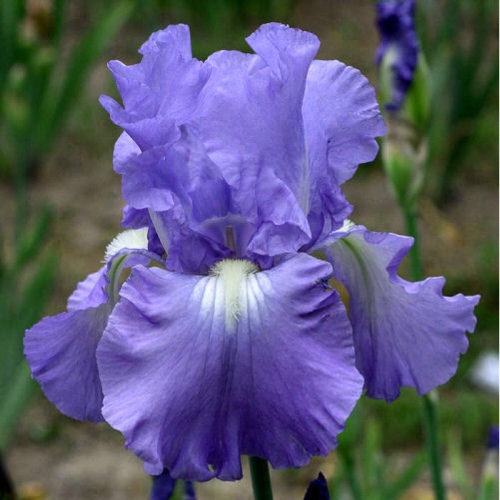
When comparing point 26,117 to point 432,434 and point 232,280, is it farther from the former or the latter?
point 232,280

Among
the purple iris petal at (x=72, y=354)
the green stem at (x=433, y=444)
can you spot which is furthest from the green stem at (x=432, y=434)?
the purple iris petal at (x=72, y=354)

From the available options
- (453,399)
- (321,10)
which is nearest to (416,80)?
(453,399)

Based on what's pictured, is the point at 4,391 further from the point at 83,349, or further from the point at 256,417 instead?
the point at 256,417

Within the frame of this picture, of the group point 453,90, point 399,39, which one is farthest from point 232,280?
point 453,90

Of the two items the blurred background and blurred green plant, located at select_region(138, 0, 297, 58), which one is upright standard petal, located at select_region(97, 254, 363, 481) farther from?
blurred green plant, located at select_region(138, 0, 297, 58)

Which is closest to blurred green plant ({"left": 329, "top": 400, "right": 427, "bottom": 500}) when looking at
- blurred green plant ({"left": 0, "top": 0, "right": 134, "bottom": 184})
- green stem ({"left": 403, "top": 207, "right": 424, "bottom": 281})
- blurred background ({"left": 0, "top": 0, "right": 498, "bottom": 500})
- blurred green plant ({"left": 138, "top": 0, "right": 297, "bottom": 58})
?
blurred background ({"left": 0, "top": 0, "right": 498, "bottom": 500})

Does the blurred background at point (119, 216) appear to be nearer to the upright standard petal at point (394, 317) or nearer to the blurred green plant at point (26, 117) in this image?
the blurred green plant at point (26, 117)
